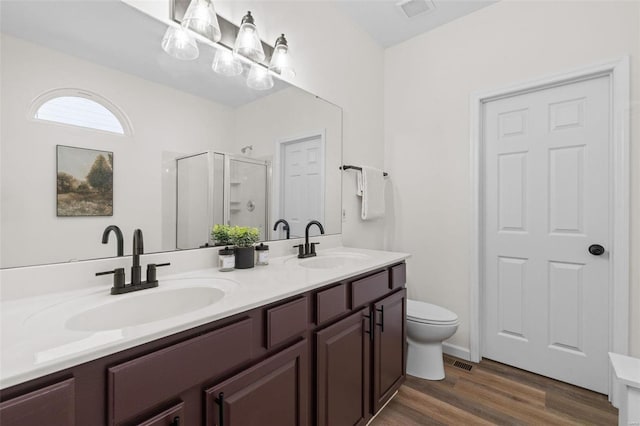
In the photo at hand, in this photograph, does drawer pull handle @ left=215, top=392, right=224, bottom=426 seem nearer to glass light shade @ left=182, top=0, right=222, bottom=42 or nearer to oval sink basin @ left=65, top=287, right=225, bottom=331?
oval sink basin @ left=65, top=287, right=225, bottom=331

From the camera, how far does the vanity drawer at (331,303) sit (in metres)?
1.19

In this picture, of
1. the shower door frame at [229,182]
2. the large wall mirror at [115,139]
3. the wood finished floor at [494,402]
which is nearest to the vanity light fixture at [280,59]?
the large wall mirror at [115,139]

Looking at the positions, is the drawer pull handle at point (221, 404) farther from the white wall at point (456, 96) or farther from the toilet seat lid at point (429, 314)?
the white wall at point (456, 96)

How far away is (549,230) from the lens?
204cm

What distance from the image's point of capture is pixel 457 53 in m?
2.38

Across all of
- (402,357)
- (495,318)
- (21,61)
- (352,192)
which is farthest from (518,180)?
(21,61)

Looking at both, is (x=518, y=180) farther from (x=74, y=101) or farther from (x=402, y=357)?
(x=74, y=101)

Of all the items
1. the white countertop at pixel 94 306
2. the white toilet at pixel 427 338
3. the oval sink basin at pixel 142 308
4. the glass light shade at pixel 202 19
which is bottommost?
the white toilet at pixel 427 338

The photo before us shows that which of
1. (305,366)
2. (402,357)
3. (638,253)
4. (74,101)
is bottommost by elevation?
(402,357)

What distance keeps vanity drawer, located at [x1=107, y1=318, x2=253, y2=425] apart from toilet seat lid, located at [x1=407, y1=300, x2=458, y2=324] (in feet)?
4.72

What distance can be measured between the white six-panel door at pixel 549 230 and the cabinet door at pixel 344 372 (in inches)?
54.0

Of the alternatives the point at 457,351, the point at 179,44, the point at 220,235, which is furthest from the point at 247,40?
the point at 457,351

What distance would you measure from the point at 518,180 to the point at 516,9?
1.23m

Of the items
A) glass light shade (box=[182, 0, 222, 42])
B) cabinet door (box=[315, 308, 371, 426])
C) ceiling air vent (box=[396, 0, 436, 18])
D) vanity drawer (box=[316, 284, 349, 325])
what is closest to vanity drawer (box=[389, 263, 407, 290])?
cabinet door (box=[315, 308, 371, 426])
